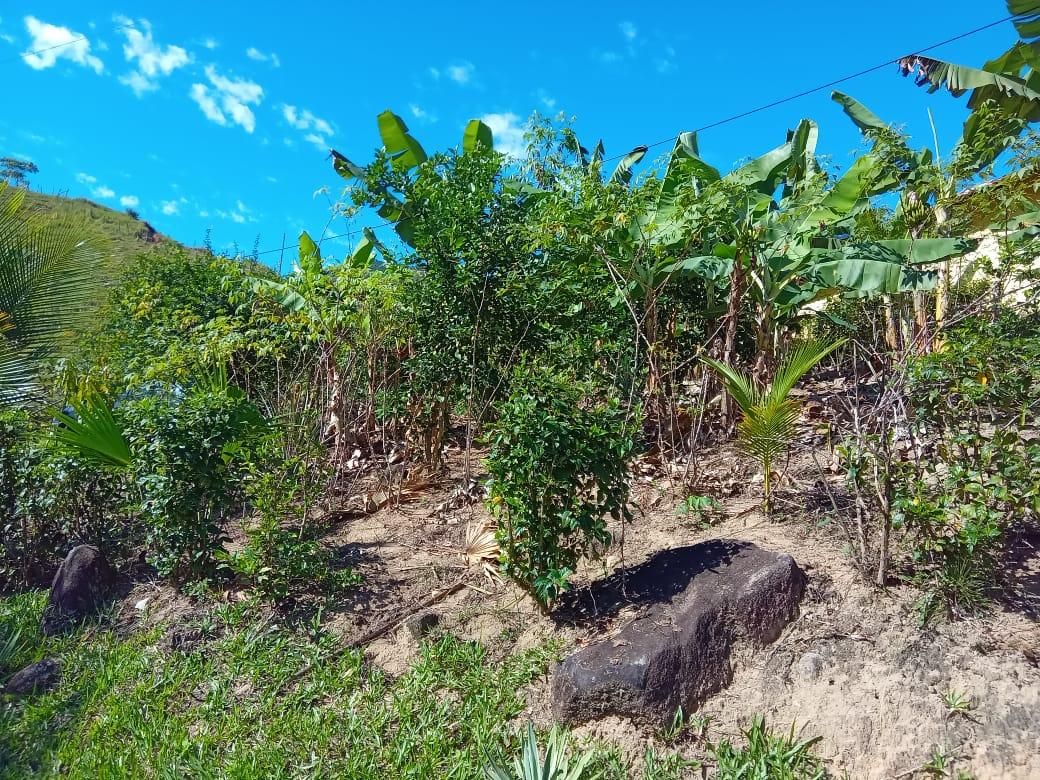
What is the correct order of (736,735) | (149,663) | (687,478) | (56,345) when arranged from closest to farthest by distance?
(736,735)
(149,663)
(687,478)
(56,345)

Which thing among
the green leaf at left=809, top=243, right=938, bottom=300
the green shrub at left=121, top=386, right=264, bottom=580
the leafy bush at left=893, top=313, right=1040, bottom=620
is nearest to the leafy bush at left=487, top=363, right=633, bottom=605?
the leafy bush at left=893, top=313, right=1040, bottom=620

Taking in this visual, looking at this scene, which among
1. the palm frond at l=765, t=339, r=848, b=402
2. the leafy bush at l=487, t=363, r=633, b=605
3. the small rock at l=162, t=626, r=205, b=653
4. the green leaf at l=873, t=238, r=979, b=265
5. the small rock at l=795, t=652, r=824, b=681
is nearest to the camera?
the small rock at l=795, t=652, r=824, b=681

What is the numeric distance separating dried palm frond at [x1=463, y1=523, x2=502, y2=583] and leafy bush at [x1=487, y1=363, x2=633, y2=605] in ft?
2.56

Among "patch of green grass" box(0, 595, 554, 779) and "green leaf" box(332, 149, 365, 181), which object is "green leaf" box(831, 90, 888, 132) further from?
"patch of green grass" box(0, 595, 554, 779)

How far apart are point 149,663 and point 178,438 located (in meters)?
1.39

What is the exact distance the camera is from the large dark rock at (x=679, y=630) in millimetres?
3555

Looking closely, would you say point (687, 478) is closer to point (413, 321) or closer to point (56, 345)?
point (413, 321)

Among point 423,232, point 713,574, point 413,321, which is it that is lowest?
point 713,574

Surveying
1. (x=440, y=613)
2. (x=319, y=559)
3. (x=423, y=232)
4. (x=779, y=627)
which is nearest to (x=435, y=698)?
(x=440, y=613)

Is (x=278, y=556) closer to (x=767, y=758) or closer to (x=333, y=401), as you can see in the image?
(x=333, y=401)

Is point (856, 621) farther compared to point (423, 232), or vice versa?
point (423, 232)

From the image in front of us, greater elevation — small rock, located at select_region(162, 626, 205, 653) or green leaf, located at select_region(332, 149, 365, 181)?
green leaf, located at select_region(332, 149, 365, 181)

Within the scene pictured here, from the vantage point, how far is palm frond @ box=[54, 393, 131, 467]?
5.31m

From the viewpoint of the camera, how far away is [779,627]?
3891mm
